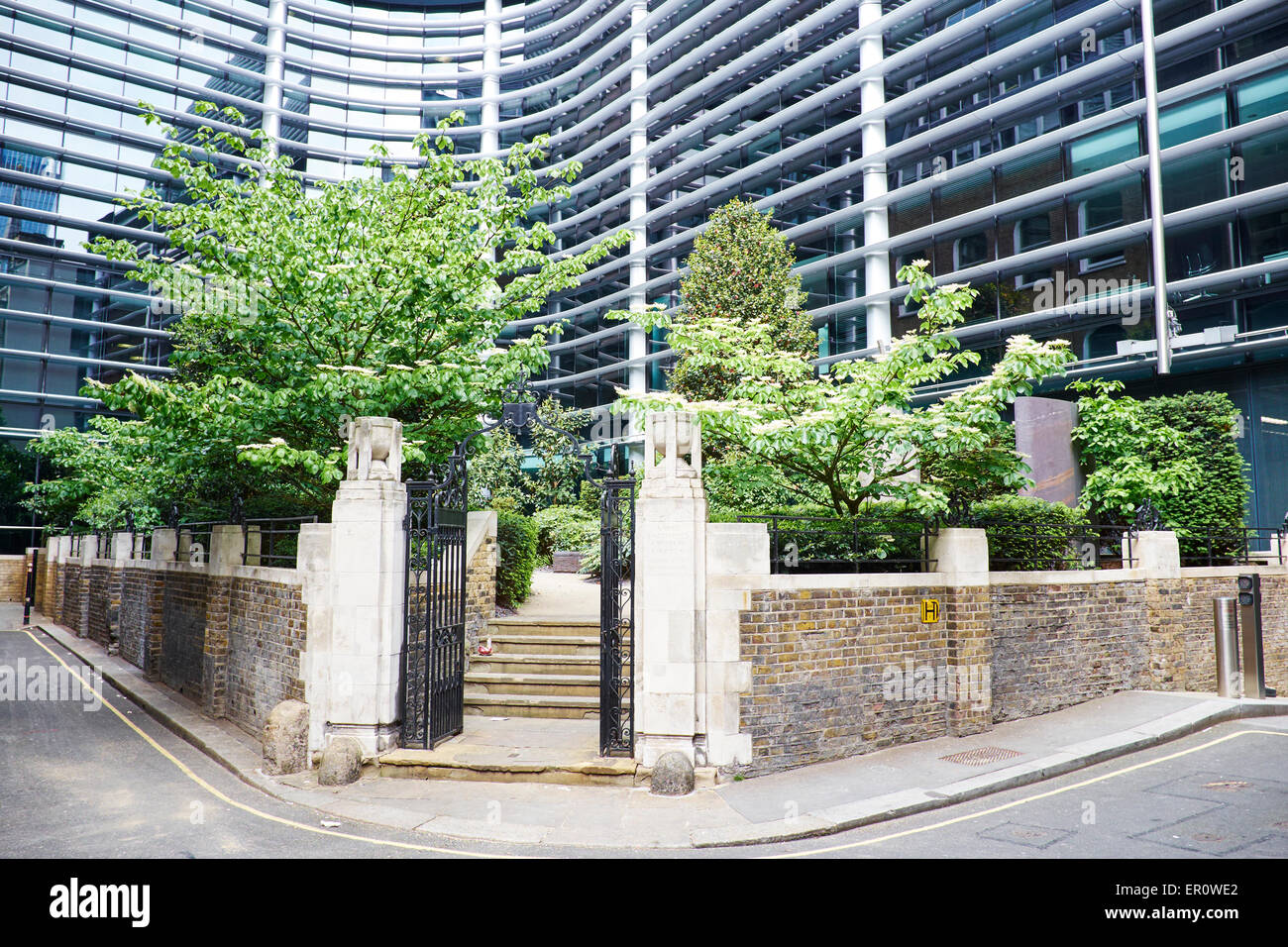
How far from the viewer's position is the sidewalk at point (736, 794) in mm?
7484

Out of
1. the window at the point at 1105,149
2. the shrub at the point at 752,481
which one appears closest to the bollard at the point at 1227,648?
the shrub at the point at 752,481

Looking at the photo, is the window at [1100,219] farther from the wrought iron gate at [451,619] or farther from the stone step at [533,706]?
the stone step at [533,706]

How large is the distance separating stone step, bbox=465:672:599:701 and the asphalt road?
11.8 feet

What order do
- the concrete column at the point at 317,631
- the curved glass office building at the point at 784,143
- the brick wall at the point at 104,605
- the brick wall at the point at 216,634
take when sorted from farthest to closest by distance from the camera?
the curved glass office building at the point at 784,143 → the brick wall at the point at 104,605 → the brick wall at the point at 216,634 → the concrete column at the point at 317,631

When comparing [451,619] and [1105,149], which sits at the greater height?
[1105,149]

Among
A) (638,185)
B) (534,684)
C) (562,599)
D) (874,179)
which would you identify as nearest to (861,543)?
(534,684)

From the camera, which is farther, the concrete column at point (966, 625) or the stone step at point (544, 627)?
the stone step at point (544, 627)

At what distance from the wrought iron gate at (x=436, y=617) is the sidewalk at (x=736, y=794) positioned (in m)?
0.98

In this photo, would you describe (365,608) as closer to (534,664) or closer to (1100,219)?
(534,664)

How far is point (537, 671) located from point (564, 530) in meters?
17.4

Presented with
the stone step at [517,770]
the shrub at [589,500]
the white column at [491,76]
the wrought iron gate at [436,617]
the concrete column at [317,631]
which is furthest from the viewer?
the white column at [491,76]

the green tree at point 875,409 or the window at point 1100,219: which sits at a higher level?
the window at point 1100,219

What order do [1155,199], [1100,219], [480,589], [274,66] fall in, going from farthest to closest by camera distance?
[274,66]
[1100,219]
[1155,199]
[480,589]

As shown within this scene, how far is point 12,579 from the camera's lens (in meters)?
38.5
